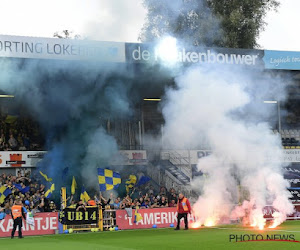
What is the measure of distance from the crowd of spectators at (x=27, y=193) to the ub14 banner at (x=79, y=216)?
4.23 feet

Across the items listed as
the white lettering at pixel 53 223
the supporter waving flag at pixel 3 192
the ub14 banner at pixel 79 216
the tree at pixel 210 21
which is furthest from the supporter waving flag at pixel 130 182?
the tree at pixel 210 21

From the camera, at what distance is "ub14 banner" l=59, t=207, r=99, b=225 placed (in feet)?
83.0

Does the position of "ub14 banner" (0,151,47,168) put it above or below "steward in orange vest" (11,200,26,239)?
above

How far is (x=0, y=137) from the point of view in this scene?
3183 centimetres

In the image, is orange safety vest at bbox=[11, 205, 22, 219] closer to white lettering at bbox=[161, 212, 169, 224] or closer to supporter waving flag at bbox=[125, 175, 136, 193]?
white lettering at bbox=[161, 212, 169, 224]

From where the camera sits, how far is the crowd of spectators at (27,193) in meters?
26.4

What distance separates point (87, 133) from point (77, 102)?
1896 millimetres

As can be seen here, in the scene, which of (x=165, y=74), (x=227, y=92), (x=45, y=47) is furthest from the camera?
(x=165, y=74)

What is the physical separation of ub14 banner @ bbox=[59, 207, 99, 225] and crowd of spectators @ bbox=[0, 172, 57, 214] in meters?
1.29

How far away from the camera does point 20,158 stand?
31.5 meters

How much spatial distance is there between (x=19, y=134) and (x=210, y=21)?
16.0 m

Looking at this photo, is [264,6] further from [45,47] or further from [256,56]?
[45,47]

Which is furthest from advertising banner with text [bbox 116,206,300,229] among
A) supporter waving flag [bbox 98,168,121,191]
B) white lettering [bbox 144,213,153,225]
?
supporter waving flag [bbox 98,168,121,191]

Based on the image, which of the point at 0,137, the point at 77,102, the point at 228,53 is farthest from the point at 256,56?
the point at 0,137
